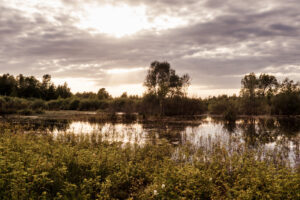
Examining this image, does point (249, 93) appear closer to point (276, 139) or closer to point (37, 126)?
point (276, 139)

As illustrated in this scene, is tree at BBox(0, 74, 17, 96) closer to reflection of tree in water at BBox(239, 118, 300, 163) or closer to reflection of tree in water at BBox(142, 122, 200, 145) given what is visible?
reflection of tree in water at BBox(142, 122, 200, 145)

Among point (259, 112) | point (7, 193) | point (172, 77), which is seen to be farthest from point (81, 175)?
point (259, 112)

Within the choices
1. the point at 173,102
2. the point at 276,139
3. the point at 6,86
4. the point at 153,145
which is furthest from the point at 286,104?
the point at 6,86

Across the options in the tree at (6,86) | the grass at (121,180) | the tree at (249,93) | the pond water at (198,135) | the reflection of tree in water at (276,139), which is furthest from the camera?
the tree at (6,86)

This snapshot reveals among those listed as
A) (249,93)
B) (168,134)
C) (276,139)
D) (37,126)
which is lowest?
(276,139)

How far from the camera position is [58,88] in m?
87.8

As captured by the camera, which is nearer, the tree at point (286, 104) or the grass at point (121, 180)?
the grass at point (121, 180)

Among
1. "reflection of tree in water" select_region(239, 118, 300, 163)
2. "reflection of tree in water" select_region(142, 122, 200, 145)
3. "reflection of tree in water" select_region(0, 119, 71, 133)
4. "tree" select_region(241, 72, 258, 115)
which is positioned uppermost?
"tree" select_region(241, 72, 258, 115)

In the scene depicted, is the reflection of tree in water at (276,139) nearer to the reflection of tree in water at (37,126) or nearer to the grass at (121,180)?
the grass at (121,180)

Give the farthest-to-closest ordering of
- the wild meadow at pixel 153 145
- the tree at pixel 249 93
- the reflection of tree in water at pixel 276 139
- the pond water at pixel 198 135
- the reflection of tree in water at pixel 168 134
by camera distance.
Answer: the tree at pixel 249 93 → the reflection of tree in water at pixel 168 134 → the pond water at pixel 198 135 → the reflection of tree in water at pixel 276 139 → the wild meadow at pixel 153 145

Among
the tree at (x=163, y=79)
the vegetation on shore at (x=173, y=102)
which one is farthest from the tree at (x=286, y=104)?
the tree at (x=163, y=79)

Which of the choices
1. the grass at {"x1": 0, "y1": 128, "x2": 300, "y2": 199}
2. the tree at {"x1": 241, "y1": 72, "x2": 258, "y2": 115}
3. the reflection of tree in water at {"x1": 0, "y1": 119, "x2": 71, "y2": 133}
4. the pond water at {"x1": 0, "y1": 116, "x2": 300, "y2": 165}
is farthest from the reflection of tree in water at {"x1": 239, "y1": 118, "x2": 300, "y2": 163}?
the tree at {"x1": 241, "y1": 72, "x2": 258, "y2": 115}

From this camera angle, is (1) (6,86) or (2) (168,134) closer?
(2) (168,134)

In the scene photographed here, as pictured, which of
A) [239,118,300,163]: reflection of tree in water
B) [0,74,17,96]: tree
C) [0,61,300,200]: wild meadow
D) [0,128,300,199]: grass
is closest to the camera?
[0,128,300,199]: grass
